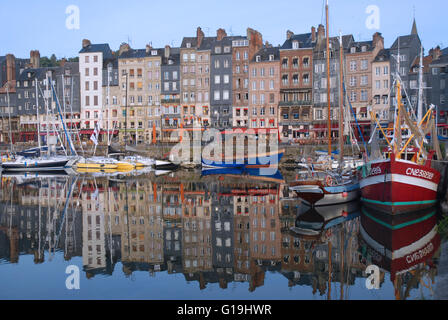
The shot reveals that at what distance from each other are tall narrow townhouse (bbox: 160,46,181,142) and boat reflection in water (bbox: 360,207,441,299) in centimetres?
5295

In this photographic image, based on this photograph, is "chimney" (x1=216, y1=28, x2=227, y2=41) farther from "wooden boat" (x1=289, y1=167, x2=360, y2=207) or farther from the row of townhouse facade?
"wooden boat" (x1=289, y1=167, x2=360, y2=207)

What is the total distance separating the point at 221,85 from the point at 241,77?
3.34 metres

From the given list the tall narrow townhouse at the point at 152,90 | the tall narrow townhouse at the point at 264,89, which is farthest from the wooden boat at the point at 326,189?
the tall narrow townhouse at the point at 152,90

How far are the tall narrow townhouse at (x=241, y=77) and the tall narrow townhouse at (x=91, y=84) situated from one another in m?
22.5

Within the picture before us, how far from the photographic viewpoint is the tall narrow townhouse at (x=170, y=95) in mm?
73625

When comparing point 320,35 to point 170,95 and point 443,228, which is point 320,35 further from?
point 443,228

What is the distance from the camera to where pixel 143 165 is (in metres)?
54.8

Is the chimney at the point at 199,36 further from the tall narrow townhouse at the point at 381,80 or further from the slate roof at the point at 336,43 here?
the tall narrow townhouse at the point at 381,80

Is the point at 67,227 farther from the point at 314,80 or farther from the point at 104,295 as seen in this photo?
the point at 314,80

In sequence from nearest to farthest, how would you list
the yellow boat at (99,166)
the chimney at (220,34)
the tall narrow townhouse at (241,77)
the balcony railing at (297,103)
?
1. the yellow boat at (99,166)
2. the balcony railing at (297,103)
3. the tall narrow townhouse at (241,77)
4. the chimney at (220,34)

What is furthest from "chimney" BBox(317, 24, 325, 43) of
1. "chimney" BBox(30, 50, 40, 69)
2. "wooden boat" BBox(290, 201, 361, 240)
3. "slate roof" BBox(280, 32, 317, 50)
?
"chimney" BBox(30, 50, 40, 69)

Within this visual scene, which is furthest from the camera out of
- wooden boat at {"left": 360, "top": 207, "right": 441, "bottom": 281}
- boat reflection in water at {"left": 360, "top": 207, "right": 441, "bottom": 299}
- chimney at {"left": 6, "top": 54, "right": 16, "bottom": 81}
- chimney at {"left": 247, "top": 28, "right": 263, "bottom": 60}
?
chimney at {"left": 6, "top": 54, "right": 16, "bottom": 81}

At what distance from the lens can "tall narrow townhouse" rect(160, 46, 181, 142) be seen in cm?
7362

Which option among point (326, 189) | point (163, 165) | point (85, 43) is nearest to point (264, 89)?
point (163, 165)
